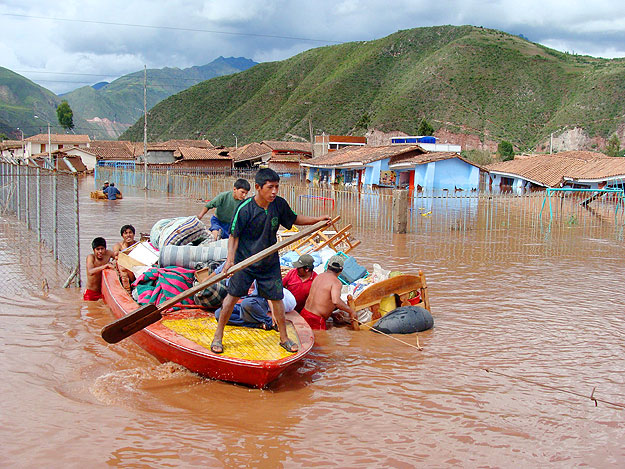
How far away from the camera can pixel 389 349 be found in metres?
6.64

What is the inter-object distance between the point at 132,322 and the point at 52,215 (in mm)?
8280

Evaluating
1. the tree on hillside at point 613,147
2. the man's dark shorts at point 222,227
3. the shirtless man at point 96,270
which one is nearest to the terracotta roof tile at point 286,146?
the tree on hillside at point 613,147

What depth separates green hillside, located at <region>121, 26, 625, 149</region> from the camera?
2297 inches

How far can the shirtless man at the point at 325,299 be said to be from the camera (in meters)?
6.90

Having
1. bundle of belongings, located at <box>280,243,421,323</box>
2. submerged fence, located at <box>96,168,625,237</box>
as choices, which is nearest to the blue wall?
submerged fence, located at <box>96,168,625,237</box>

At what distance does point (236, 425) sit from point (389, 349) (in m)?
2.54

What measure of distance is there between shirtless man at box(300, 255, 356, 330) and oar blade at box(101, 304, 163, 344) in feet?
7.24

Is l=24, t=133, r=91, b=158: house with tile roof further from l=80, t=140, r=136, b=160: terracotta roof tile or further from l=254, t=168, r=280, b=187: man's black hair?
l=254, t=168, r=280, b=187: man's black hair

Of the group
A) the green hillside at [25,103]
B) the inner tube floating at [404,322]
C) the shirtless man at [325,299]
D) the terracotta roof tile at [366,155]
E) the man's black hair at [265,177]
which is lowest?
the inner tube floating at [404,322]

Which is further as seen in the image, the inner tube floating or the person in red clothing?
the person in red clothing

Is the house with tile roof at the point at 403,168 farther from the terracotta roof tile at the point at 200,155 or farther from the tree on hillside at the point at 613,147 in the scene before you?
the tree on hillside at the point at 613,147

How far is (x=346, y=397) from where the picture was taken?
17.3 feet

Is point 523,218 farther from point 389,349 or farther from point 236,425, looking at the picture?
point 236,425

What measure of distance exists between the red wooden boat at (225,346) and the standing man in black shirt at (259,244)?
139 millimetres
